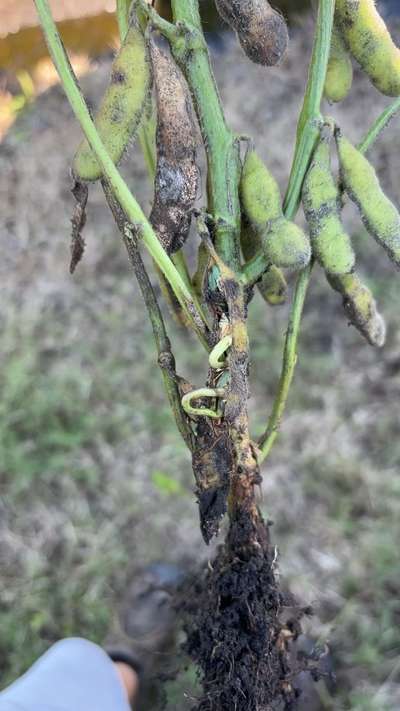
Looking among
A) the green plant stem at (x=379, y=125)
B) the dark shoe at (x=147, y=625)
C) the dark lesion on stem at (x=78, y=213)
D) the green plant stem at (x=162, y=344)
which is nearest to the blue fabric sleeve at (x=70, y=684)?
the dark shoe at (x=147, y=625)

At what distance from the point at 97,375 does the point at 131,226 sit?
1140 mm

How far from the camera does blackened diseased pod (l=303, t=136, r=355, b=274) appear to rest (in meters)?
0.86

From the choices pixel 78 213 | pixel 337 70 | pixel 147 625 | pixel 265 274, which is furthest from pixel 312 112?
pixel 147 625

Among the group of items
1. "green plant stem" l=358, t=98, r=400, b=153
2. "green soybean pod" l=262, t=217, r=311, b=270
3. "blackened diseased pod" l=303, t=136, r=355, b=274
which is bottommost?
"green soybean pod" l=262, t=217, r=311, b=270

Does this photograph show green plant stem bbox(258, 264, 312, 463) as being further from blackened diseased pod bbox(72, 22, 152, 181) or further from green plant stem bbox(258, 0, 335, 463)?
blackened diseased pod bbox(72, 22, 152, 181)

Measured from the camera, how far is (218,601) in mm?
1083

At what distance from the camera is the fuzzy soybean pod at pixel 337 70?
3.02ft

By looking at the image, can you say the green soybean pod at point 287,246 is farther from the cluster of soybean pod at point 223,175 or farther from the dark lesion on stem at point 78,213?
the dark lesion on stem at point 78,213

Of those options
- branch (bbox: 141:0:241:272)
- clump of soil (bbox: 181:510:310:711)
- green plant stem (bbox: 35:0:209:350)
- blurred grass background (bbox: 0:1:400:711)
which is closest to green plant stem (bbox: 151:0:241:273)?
branch (bbox: 141:0:241:272)

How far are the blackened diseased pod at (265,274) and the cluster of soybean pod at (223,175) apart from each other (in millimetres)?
38

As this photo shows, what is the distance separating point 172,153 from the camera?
2.78 ft

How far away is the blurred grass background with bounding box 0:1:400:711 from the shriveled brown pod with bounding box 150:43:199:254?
3.40 feet

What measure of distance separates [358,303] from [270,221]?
0.65 ft

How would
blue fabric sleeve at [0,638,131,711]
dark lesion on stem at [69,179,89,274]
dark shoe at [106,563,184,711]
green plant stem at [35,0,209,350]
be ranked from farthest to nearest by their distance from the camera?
dark shoe at [106,563,184,711]
blue fabric sleeve at [0,638,131,711]
dark lesion on stem at [69,179,89,274]
green plant stem at [35,0,209,350]
